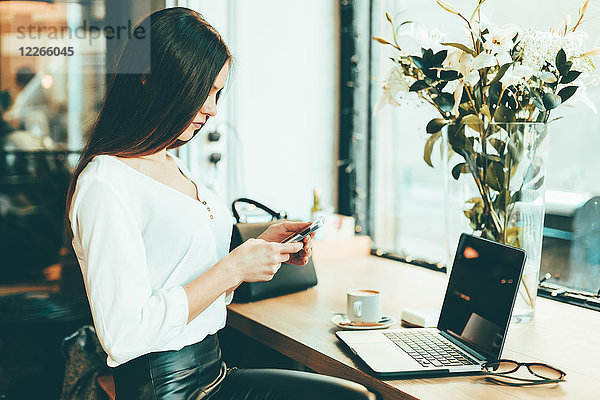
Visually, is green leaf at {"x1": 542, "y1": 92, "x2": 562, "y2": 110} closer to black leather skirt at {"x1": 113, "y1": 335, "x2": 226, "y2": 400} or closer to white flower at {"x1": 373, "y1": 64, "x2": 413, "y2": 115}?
white flower at {"x1": 373, "y1": 64, "x2": 413, "y2": 115}

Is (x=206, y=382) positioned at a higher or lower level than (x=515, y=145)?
lower

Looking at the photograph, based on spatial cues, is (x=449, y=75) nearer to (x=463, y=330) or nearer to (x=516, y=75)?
(x=516, y=75)

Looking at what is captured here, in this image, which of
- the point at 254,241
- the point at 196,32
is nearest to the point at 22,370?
the point at 254,241

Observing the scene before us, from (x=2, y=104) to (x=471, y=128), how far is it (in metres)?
1.50

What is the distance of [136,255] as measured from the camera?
98 cm

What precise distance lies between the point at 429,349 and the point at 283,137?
51.5 inches

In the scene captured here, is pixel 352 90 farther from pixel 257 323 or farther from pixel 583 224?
pixel 257 323

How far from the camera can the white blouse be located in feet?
3.14

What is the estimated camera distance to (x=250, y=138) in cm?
218

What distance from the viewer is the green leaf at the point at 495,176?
128 cm

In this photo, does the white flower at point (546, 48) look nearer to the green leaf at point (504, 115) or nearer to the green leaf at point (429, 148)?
the green leaf at point (504, 115)

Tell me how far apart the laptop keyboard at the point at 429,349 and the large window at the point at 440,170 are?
0.31m

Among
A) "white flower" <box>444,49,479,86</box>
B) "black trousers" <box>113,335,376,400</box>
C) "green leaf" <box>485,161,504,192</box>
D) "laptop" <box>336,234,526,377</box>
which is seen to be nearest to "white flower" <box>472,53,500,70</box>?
"white flower" <box>444,49,479,86</box>

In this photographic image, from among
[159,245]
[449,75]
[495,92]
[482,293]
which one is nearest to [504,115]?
[495,92]
